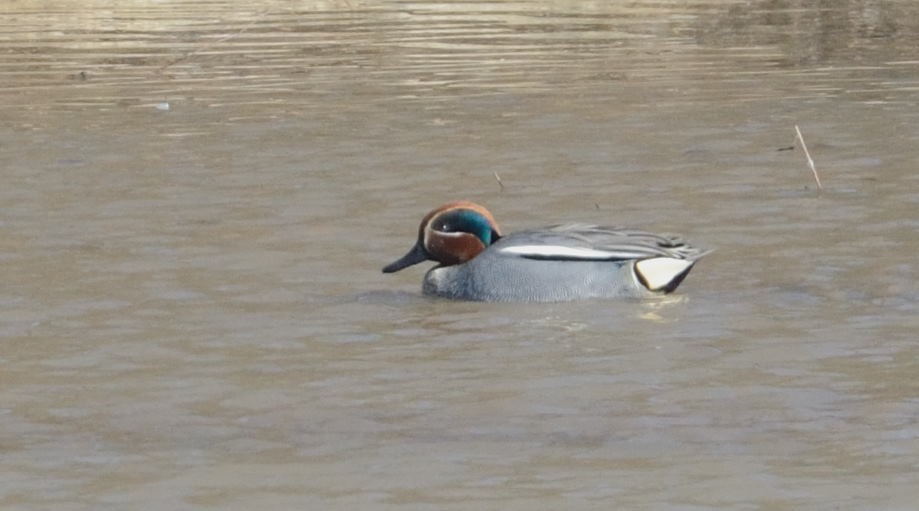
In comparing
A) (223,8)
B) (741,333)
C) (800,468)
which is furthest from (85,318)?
(223,8)

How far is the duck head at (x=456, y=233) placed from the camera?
8.96 m

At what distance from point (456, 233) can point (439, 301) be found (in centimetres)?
31

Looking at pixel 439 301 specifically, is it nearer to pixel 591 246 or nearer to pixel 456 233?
pixel 456 233

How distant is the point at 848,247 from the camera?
9.68m

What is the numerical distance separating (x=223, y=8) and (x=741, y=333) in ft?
58.5

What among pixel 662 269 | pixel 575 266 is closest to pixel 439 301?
pixel 575 266

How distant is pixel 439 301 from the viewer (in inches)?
351

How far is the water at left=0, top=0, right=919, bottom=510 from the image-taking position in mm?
6156

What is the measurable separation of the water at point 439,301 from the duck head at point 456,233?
1.09 ft

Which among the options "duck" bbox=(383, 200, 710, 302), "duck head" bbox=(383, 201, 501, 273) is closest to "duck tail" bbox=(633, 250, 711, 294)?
"duck" bbox=(383, 200, 710, 302)

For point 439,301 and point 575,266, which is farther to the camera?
point 439,301

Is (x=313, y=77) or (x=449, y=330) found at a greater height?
(x=449, y=330)

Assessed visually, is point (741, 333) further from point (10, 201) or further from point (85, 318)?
point (10, 201)

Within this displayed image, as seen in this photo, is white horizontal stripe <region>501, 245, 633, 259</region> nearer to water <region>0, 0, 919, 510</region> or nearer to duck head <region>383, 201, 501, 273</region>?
water <region>0, 0, 919, 510</region>
